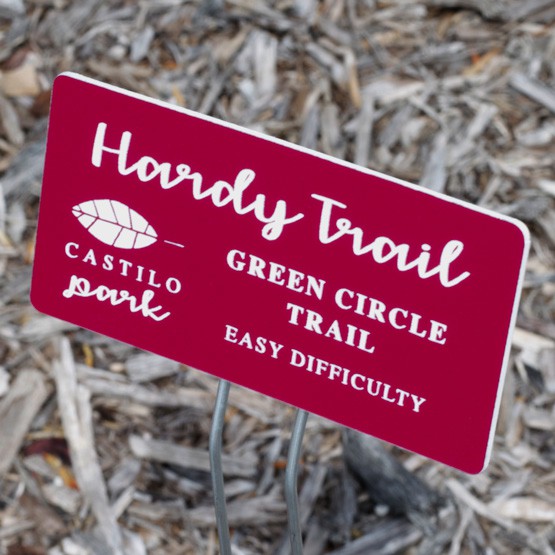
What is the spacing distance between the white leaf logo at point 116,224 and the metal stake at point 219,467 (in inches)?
6.4

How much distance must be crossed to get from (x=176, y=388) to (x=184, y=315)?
0.72 metres

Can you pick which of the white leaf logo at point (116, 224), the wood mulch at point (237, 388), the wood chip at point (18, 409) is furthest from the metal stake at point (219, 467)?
the wood chip at point (18, 409)

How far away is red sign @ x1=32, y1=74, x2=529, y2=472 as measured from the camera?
2.93 feet

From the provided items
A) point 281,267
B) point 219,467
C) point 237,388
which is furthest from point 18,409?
point 281,267

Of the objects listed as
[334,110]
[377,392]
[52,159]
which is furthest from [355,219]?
[334,110]

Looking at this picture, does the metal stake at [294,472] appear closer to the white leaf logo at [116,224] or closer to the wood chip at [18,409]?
the white leaf logo at [116,224]

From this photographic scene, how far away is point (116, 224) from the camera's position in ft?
3.28

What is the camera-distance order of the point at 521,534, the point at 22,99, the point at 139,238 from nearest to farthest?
1. the point at 139,238
2. the point at 521,534
3. the point at 22,99

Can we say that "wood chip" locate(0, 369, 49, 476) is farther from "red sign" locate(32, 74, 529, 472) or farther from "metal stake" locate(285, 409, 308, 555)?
"metal stake" locate(285, 409, 308, 555)

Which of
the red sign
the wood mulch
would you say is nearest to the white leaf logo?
the red sign

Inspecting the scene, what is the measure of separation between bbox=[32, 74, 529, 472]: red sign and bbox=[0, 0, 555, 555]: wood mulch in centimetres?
65

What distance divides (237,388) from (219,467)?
0.70 m

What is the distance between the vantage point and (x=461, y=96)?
203 cm

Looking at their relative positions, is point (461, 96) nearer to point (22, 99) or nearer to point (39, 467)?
point (22, 99)
